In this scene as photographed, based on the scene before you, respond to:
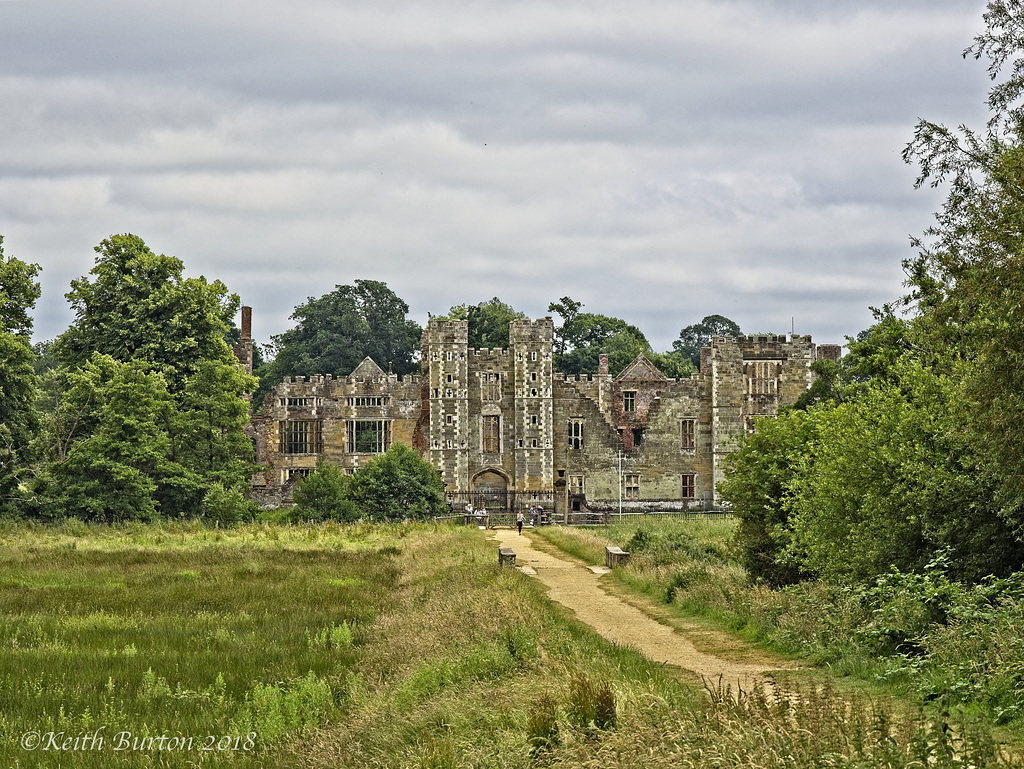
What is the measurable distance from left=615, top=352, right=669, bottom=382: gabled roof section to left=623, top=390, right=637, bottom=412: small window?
875 mm

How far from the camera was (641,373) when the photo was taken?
247 ft

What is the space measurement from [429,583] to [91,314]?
115 ft

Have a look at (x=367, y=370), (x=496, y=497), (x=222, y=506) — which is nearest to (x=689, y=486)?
(x=496, y=497)

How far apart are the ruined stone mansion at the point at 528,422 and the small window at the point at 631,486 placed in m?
0.06

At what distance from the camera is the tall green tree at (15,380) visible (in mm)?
46469

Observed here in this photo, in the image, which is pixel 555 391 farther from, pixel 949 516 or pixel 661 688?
pixel 661 688

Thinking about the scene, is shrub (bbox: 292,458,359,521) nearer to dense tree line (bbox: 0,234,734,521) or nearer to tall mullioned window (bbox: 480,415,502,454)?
dense tree line (bbox: 0,234,734,521)

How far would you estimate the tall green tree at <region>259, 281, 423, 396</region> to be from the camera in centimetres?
8900

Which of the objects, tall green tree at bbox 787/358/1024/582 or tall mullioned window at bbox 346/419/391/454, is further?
tall mullioned window at bbox 346/419/391/454

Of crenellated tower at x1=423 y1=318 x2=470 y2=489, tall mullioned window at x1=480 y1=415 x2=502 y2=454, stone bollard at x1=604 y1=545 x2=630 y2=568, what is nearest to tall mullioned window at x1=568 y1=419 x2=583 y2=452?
tall mullioned window at x1=480 y1=415 x2=502 y2=454

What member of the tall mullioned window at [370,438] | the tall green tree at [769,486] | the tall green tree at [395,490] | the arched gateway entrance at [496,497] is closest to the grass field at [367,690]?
the tall green tree at [769,486]

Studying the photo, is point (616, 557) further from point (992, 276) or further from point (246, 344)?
point (246, 344)

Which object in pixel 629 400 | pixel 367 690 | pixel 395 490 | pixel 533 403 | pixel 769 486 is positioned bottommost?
pixel 367 690

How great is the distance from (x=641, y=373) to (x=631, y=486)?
33.2ft
